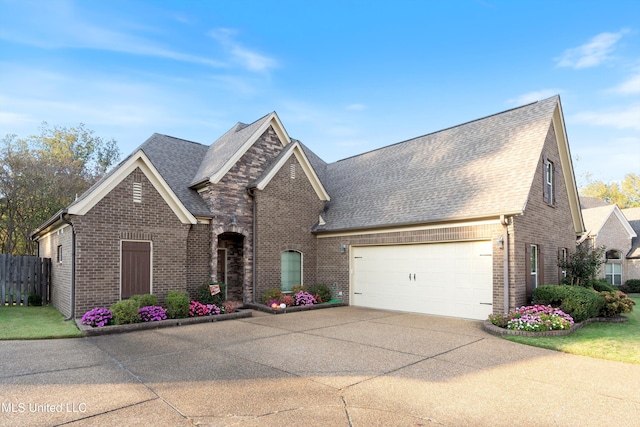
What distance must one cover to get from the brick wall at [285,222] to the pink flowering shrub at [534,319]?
792cm

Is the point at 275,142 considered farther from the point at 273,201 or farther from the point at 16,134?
the point at 16,134

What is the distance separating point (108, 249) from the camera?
1080 cm

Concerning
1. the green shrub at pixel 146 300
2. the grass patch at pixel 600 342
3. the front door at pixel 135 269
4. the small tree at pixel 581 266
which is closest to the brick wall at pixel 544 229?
the small tree at pixel 581 266

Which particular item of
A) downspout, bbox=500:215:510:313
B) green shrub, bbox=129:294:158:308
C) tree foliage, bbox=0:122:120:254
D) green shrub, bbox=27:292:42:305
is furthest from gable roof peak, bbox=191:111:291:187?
tree foliage, bbox=0:122:120:254

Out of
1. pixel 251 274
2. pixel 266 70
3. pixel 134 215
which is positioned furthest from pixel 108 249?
pixel 266 70

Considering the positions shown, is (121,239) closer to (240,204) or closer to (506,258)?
(240,204)

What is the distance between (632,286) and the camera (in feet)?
83.4

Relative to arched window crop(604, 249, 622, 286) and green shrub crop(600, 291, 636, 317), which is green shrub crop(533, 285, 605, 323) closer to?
green shrub crop(600, 291, 636, 317)

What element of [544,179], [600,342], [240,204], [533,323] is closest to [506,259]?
[533,323]

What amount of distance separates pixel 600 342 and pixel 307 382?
23.1 feet

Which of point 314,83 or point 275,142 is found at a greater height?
point 314,83

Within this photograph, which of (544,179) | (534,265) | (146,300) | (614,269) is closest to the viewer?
(146,300)

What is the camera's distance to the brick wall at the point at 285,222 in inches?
578

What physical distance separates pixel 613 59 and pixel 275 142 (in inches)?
521
